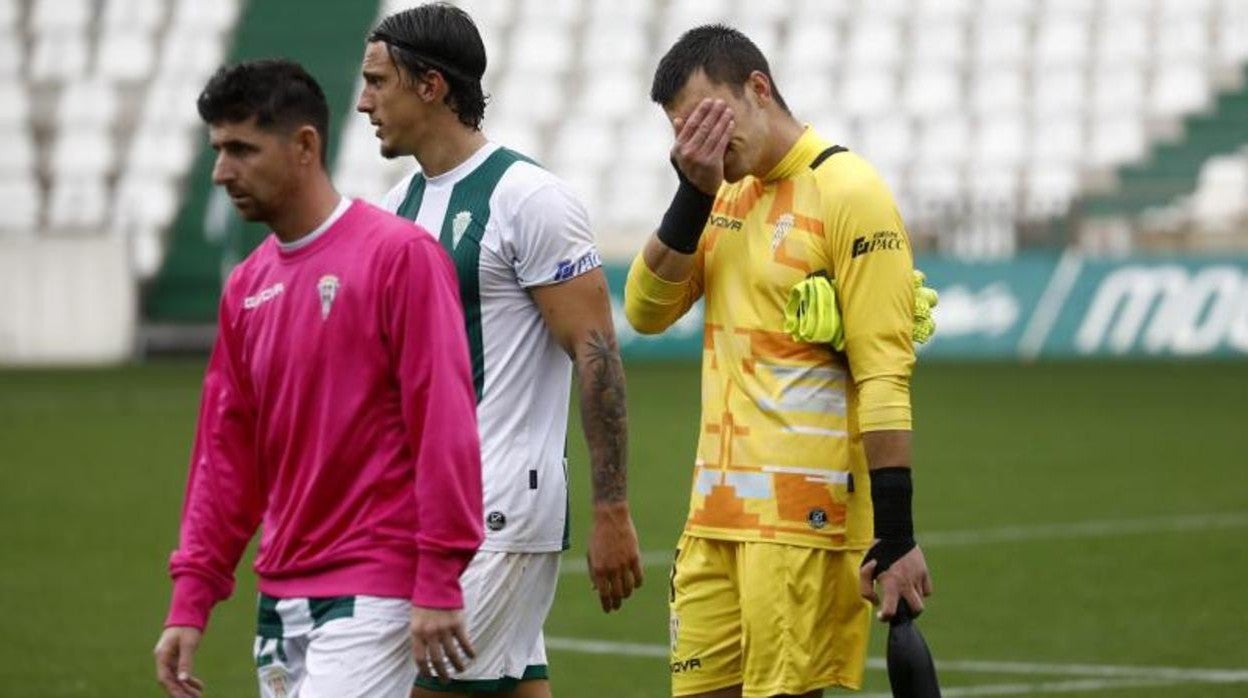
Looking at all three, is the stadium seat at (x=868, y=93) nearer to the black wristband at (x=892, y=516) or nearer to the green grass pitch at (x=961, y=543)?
the green grass pitch at (x=961, y=543)

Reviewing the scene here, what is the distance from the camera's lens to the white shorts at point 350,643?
4.67m

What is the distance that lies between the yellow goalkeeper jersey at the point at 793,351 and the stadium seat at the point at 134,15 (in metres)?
32.1

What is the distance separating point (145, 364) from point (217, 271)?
90.1 inches

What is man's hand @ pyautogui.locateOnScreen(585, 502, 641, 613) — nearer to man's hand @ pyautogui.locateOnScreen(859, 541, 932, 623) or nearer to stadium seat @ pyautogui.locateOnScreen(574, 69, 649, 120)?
man's hand @ pyautogui.locateOnScreen(859, 541, 932, 623)

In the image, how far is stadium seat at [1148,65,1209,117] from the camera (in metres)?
31.8

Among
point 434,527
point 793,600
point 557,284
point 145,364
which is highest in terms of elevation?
point 557,284

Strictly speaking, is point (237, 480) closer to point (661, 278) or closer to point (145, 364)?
point (661, 278)

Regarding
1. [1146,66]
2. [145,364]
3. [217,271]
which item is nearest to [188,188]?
[217,271]

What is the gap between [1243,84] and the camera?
3181 centimetres

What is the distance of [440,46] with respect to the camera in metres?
5.62

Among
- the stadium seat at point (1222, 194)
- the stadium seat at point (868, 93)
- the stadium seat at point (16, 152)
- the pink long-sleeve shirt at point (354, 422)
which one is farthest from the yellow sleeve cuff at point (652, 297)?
the stadium seat at point (16, 152)

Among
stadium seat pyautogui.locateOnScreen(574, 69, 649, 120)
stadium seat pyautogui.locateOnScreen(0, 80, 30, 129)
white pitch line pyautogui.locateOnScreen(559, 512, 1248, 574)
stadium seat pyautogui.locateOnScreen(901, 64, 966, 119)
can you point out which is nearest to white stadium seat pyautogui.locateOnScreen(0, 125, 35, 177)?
stadium seat pyautogui.locateOnScreen(0, 80, 30, 129)

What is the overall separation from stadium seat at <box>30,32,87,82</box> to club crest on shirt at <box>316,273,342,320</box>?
32.7 m

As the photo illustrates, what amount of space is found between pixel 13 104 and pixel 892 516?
31929mm
